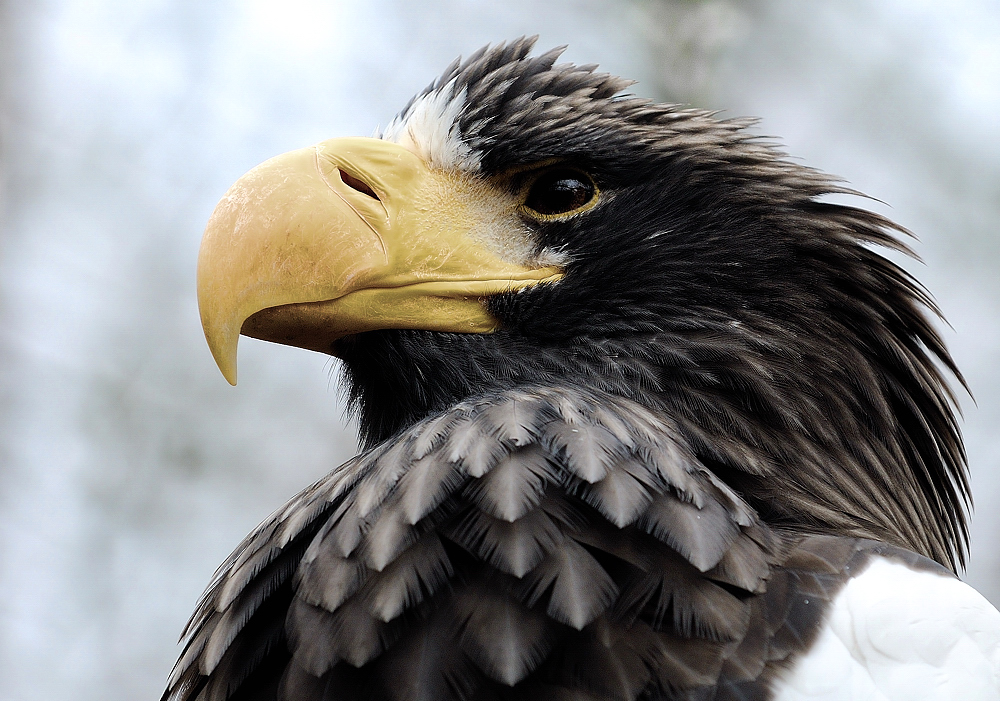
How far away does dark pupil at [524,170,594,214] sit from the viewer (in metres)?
1.74

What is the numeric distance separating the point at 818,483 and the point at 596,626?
1.83 feet

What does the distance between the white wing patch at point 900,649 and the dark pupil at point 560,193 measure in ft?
2.65

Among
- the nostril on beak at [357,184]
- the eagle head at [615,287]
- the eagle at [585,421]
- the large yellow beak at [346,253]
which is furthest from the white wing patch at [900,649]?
the nostril on beak at [357,184]

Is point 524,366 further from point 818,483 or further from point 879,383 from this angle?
point 879,383

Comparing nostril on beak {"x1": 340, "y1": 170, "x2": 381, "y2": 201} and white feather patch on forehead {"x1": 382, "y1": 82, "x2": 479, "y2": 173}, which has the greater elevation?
white feather patch on forehead {"x1": 382, "y1": 82, "x2": 479, "y2": 173}

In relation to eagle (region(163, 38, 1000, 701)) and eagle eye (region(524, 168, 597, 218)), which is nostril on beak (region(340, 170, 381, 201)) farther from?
eagle eye (region(524, 168, 597, 218))

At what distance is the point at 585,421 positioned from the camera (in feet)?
4.60

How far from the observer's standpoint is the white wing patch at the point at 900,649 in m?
1.14

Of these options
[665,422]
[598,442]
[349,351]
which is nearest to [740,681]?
[598,442]

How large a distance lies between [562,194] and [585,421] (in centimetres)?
51

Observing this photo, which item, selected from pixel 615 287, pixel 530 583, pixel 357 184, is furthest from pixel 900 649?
pixel 357 184

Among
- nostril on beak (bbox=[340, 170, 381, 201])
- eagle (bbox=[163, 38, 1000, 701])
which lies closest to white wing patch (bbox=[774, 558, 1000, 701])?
eagle (bbox=[163, 38, 1000, 701])

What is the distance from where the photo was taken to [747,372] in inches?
62.2

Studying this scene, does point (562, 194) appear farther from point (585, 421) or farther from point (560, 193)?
point (585, 421)
